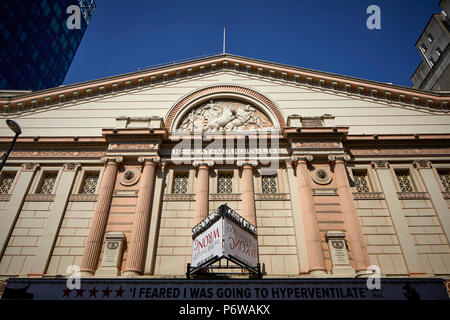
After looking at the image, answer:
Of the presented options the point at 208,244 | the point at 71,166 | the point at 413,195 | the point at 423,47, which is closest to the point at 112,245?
the point at 208,244

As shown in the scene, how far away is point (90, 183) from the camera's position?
57.5 feet

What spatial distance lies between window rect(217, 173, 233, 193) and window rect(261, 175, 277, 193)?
1.92 metres

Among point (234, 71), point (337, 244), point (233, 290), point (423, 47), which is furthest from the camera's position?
point (423, 47)

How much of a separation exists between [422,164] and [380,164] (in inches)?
96.4

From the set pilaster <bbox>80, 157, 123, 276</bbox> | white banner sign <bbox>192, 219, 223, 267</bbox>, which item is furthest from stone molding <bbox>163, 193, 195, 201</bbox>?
white banner sign <bbox>192, 219, 223, 267</bbox>

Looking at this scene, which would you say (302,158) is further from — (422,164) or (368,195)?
(422,164)

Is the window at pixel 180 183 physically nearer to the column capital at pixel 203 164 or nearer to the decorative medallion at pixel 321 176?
the column capital at pixel 203 164

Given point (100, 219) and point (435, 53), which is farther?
point (435, 53)

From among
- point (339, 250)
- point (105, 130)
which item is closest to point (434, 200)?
point (339, 250)

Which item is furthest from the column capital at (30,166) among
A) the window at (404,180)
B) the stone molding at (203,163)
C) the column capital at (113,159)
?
the window at (404,180)

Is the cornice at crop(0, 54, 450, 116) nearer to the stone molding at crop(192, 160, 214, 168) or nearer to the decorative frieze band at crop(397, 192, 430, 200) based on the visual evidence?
the decorative frieze band at crop(397, 192, 430, 200)

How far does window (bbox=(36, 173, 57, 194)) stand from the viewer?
1719cm

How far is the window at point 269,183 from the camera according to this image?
1706cm

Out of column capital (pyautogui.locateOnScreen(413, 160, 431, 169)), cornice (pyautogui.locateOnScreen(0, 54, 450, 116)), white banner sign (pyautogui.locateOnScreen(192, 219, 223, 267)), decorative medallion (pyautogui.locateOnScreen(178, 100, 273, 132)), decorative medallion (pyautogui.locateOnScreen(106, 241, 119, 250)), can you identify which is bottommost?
white banner sign (pyautogui.locateOnScreen(192, 219, 223, 267))
